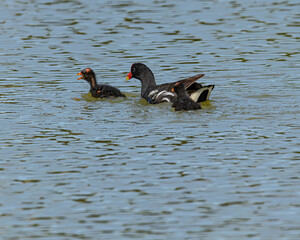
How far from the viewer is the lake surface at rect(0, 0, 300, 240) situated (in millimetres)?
8422

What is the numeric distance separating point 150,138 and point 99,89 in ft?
15.3

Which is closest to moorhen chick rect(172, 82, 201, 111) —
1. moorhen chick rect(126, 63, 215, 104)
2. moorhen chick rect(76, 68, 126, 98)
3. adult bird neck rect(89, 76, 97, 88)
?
moorhen chick rect(126, 63, 215, 104)

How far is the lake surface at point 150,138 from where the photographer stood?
8422 mm

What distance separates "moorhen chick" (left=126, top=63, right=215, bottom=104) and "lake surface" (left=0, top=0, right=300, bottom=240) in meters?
0.22

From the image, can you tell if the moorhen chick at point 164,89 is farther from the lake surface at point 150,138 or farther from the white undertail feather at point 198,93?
the lake surface at point 150,138

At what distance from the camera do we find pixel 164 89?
627 inches

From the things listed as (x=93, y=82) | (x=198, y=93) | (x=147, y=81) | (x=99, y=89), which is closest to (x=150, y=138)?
(x=198, y=93)

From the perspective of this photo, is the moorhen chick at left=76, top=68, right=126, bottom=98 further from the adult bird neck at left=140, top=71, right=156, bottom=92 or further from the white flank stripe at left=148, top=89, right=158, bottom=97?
the adult bird neck at left=140, top=71, right=156, bottom=92

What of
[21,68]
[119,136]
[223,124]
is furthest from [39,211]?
[21,68]

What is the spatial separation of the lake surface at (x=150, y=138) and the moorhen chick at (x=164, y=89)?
0.22m

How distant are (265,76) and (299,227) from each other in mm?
9993

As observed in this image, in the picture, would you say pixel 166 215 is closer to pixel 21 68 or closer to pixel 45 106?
pixel 45 106

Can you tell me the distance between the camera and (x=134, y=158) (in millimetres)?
10773

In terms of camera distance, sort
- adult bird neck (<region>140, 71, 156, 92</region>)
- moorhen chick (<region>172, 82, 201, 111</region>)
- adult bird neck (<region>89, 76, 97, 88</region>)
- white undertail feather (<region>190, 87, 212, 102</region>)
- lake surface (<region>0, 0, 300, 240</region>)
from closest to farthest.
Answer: lake surface (<region>0, 0, 300, 240</region>) → moorhen chick (<region>172, 82, 201, 111</region>) → white undertail feather (<region>190, 87, 212, 102</region>) → adult bird neck (<region>140, 71, 156, 92</region>) → adult bird neck (<region>89, 76, 97, 88</region>)
